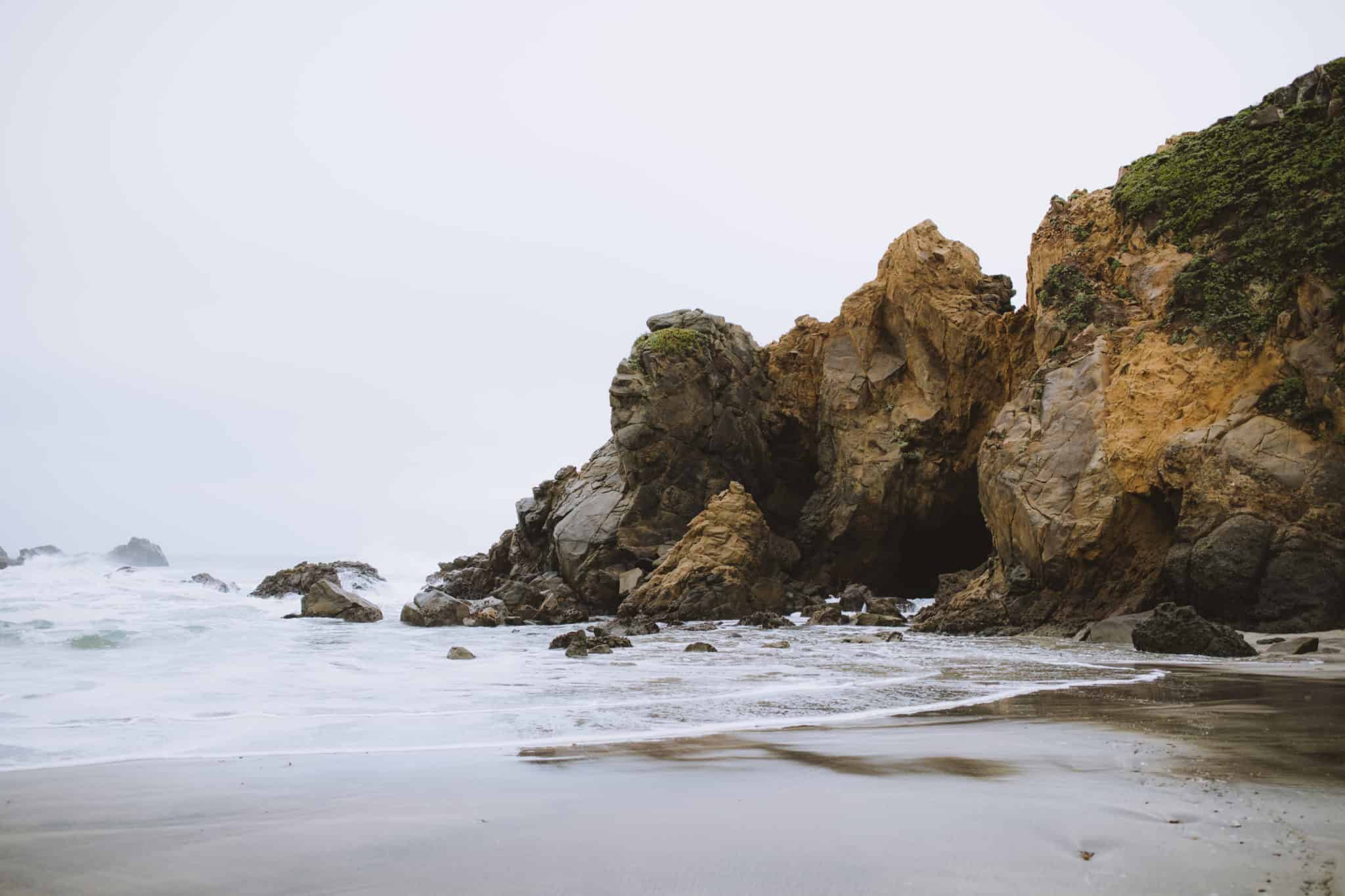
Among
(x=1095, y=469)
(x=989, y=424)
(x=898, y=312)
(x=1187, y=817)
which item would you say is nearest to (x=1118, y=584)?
(x=1095, y=469)

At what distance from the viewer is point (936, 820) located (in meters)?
3.49

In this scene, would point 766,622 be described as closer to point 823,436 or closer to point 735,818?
point 823,436

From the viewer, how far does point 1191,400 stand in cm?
1700

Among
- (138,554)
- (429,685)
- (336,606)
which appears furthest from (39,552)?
(429,685)

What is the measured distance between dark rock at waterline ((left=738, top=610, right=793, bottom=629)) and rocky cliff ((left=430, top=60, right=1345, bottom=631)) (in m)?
2.17

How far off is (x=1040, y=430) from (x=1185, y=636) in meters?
Answer: 7.88

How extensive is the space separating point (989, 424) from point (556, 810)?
83.6 ft

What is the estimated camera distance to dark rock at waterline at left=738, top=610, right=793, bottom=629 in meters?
21.5

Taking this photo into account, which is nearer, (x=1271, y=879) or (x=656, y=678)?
(x=1271, y=879)

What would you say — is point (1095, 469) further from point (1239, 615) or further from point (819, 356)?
point (819, 356)

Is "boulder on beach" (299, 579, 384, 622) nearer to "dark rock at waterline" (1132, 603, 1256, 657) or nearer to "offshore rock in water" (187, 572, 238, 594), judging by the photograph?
"offshore rock in water" (187, 572, 238, 594)

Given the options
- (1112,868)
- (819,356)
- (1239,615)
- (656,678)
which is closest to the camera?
(1112,868)

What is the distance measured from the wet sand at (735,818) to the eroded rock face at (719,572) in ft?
62.2

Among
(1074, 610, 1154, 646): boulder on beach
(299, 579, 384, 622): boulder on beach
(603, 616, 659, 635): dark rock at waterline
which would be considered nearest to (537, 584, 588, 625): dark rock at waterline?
(603, 616, 659, 635): dark rock at waterline
